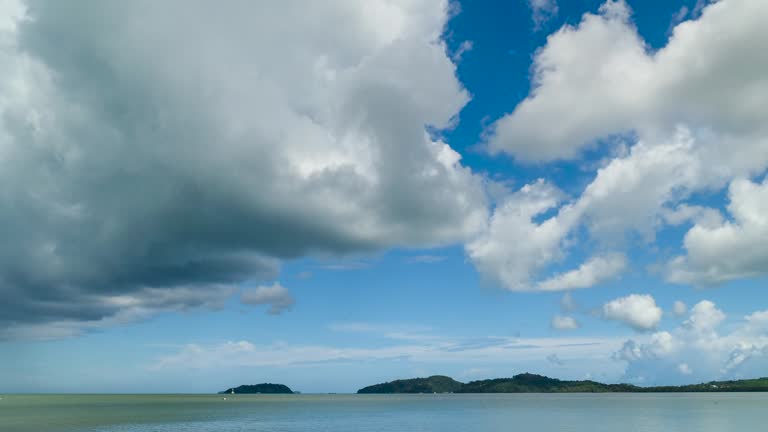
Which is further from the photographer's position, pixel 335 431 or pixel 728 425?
pixel 728 425

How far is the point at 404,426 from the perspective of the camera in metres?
108

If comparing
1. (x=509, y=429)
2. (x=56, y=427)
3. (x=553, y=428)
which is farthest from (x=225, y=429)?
(x=553, y=428)

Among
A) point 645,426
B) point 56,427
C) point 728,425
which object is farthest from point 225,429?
point 728,425

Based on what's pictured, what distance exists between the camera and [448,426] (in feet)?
351

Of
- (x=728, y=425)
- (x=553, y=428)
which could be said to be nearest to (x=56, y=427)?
(x=553, y=428)

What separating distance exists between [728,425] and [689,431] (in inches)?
698

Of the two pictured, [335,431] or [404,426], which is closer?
[335,431]

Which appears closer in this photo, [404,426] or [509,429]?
[509,429]

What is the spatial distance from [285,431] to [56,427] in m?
46.5

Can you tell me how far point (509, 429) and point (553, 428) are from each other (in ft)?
27.7

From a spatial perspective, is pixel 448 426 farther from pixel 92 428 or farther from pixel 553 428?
pixel 92 428

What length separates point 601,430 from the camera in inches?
3809

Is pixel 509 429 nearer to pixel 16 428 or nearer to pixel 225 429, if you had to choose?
pixel 225 429

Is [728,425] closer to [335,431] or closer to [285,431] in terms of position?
[335,431]
